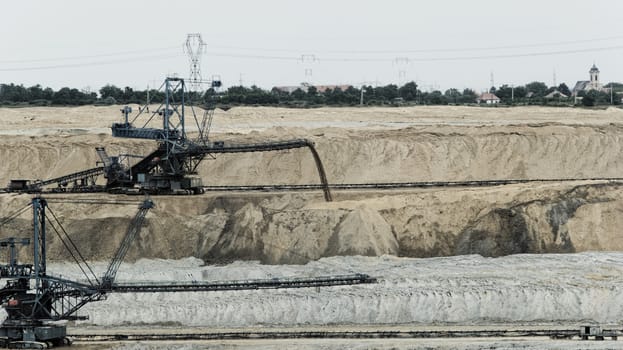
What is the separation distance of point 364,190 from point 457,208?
9.32 metres

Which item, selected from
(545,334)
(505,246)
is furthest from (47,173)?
(545,334)

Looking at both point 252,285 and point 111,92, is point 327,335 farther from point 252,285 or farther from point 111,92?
point 111,92

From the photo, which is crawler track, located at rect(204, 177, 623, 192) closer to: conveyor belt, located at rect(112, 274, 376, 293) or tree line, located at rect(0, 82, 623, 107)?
conveyor belt, located at rect(112, 274, 376, 293)

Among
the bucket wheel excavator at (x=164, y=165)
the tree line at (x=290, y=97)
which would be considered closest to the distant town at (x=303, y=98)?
the tree line at (x=290, y=97)

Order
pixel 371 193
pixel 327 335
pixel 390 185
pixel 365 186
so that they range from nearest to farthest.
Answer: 1. pixel 327 335
2. pixel 371 193
3. pixel 365 186
4. pixel 390 185

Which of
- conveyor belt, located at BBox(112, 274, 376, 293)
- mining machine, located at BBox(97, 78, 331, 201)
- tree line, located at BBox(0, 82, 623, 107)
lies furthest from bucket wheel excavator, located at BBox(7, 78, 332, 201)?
tree line, located at BBox(0, 82, 623, 107)

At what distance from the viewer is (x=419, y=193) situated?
10281 cm

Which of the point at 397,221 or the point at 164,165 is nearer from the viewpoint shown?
the point at 397,221

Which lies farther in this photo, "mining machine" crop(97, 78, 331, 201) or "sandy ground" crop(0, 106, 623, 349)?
"mining machine" crop(97, 78, 331, 201)

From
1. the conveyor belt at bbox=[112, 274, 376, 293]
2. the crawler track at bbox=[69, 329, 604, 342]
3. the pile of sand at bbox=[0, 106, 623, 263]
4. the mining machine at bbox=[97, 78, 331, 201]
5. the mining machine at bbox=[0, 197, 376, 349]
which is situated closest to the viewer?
the crawler track at bbox=[69, 329, 604, 342]

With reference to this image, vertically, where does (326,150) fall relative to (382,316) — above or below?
above

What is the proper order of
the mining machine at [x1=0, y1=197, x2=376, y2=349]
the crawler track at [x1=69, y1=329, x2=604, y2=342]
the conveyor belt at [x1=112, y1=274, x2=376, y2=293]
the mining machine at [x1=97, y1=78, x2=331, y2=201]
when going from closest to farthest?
the crawler track at [x1=69, y1=329, x2=604, y2=342] < the mining machine at [x1=0, y1=197, x2=376, y2=349] < the conveyor belt at [x1=112, y1=274, x2=376, y2=293] < the mining machine at [x1=97, y1=78, x2=331, y2=201]

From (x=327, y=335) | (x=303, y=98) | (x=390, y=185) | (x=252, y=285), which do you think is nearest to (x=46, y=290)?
(x=252, y=285)

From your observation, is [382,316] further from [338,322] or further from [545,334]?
[545,334]
